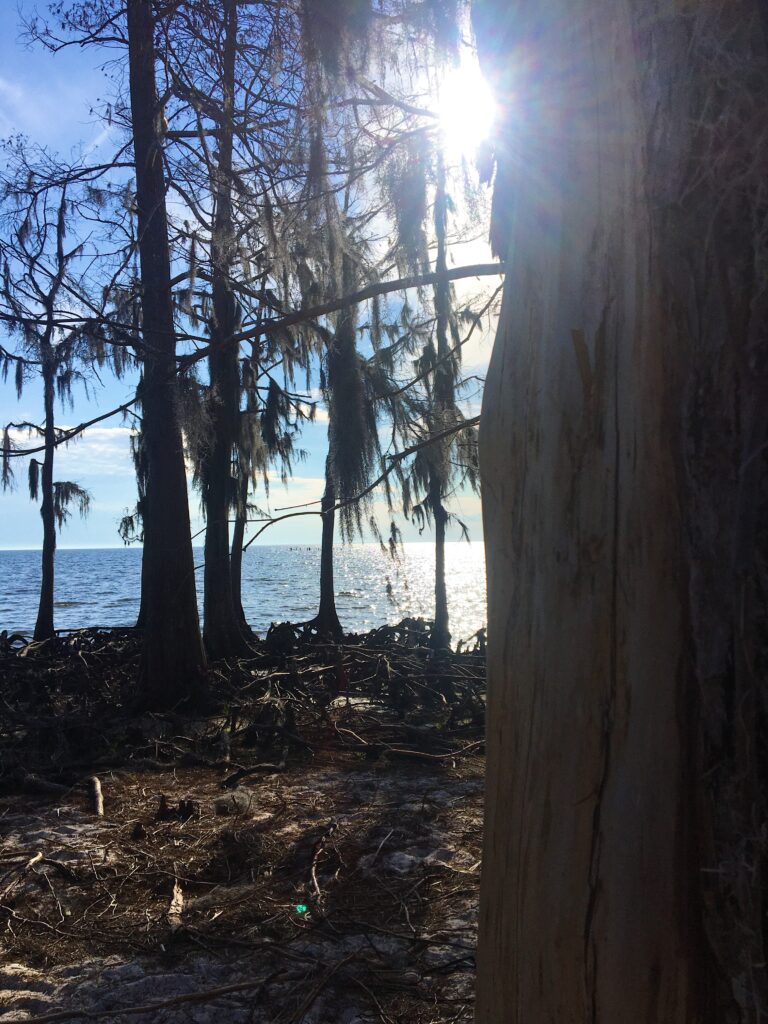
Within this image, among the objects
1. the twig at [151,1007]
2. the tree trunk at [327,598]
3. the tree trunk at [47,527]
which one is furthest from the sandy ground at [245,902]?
the tree trunk at [47,527]

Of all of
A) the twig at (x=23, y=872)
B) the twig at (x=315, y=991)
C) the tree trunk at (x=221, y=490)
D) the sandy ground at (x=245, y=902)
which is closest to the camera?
the twig at (x=315, y=991)

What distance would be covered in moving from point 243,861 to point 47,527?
12207mm

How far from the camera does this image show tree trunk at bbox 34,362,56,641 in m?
13.4

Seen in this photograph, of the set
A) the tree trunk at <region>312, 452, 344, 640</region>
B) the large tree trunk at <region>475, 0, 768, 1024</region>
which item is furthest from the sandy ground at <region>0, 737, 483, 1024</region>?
the tree trunk at <region>312, 452, 344, 640</region>

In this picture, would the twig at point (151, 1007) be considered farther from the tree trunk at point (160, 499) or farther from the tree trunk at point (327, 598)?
the tree trunk at point (327, 598)

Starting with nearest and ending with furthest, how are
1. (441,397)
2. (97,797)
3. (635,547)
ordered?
(635,547)
(97,797)
(441,397)

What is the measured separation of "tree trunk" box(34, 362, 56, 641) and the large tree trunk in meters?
12.4

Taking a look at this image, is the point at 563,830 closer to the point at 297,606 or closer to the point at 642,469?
the point at 642,469

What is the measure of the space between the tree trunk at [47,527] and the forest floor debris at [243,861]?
6.61 meters

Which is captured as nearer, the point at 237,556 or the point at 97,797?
the point at 97,797

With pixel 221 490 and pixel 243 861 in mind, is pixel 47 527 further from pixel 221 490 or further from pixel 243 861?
pixel 243 861

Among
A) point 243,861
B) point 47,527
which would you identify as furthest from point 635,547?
point 47,527

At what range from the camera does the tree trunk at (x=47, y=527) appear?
13.4 m

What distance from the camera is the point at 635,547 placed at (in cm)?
122
